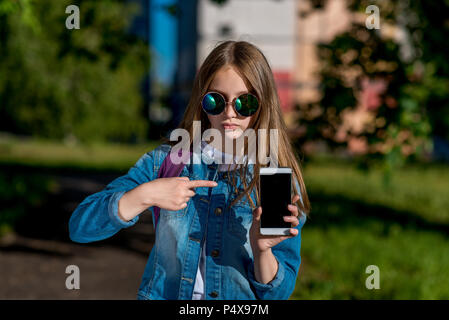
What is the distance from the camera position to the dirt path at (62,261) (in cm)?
543

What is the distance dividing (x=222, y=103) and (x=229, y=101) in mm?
41

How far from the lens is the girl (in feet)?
5.86

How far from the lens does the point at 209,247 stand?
6.03ft

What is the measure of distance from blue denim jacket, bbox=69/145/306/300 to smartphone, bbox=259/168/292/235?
0.18 m

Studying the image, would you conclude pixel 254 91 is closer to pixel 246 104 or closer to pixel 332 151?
pixel 246 104

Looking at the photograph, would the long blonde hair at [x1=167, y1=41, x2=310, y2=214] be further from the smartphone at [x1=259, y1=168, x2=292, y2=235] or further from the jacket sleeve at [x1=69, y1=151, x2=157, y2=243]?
the jacket sleeve at [x1=69, y1=151, x2=157, y2=243]

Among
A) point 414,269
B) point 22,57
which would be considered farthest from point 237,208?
point 22,57

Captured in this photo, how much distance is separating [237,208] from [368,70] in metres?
4.05

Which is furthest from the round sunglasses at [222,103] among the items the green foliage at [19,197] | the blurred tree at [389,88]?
the green foliage at [19,197]

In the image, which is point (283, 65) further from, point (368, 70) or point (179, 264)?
point (179, 264)

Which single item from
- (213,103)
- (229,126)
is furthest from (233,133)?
(213,103)

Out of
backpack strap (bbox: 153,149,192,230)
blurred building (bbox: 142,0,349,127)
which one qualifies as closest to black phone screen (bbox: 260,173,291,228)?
backpack strap (bbox: 153,149,192,230)

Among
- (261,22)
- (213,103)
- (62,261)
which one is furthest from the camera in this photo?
(261,22)

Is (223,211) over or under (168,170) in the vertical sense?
under
